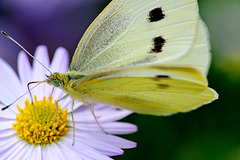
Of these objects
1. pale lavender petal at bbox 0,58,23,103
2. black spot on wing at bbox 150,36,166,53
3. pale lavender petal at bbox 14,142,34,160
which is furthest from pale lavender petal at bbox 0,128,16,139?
black spot on wing at bbox 150,36,166,53

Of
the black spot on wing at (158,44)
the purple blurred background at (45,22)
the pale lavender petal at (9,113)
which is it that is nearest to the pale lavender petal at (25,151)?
the pale lavender petal at (9,113)

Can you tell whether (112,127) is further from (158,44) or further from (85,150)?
(158,44)

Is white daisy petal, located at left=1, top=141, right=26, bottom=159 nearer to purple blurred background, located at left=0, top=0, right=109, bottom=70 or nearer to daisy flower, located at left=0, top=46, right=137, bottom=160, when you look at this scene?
daisy flower, located at left=0, top=46, right=137, bottom=160

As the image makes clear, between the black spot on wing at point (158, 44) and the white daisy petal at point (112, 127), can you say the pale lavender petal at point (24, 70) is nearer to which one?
the white daisy petal at point (112, 127)

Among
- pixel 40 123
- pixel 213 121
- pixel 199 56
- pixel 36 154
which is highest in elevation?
pixel 199 56

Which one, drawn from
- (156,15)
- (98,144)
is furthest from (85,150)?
(156,15)

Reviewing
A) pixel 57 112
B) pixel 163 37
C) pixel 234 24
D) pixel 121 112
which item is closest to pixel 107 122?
pixel 121 112
